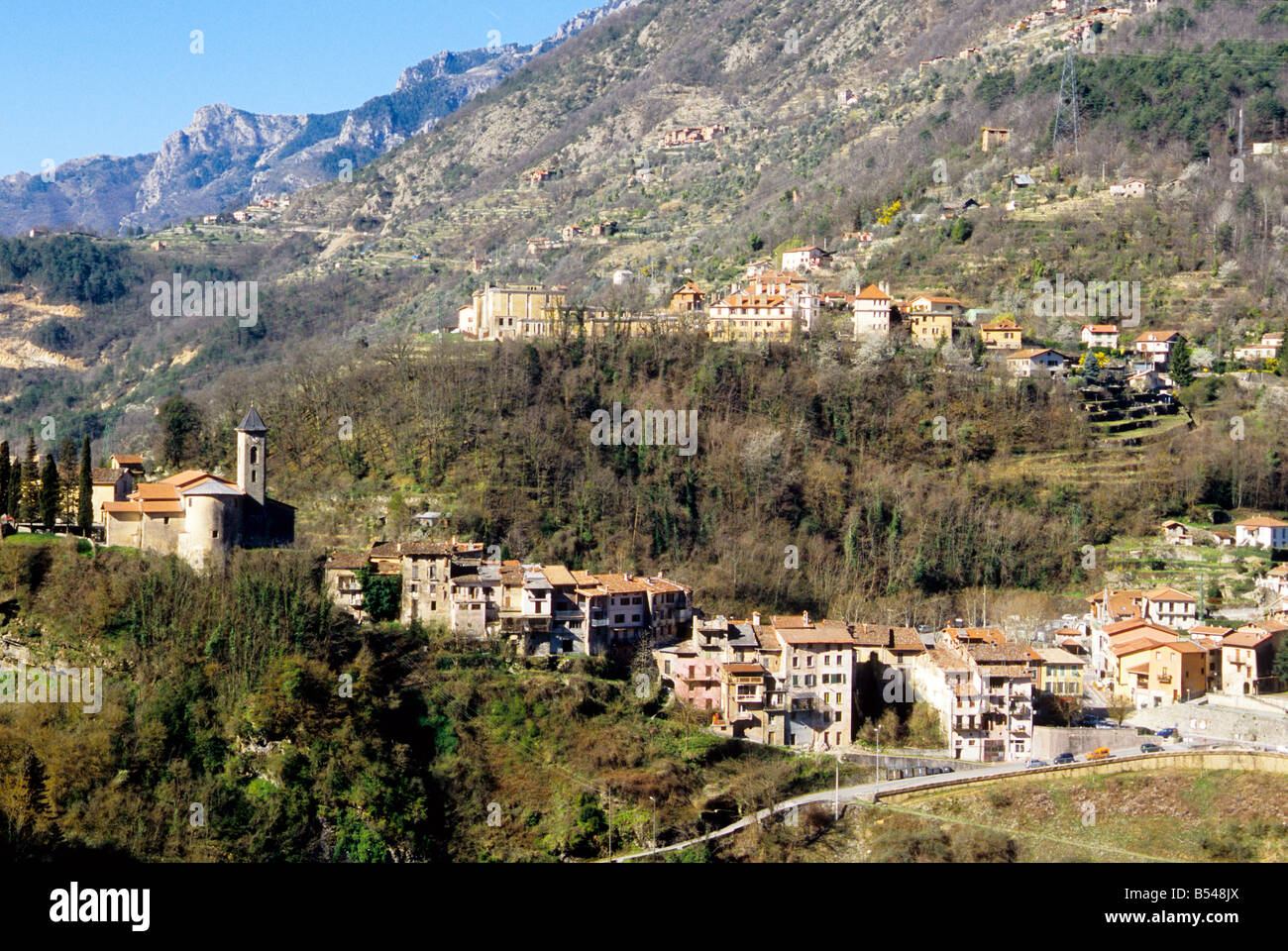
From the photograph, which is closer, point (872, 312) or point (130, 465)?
point (130, 465)

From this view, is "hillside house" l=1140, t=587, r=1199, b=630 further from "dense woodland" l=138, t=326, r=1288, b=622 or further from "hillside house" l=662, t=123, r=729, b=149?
"hillside house" l=662, t=123, r=729, b=149

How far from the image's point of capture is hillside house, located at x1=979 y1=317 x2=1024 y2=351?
205 feet

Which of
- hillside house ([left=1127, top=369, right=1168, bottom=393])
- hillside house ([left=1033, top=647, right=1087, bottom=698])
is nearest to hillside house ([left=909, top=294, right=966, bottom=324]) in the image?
hillside house ([left=1127, top=369, right=1168, bottom=393])

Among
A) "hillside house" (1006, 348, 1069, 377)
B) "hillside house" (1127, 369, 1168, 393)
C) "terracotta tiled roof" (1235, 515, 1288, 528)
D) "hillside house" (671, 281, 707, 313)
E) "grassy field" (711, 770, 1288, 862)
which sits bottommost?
"grassy field" (711, 770, 1288, 862)

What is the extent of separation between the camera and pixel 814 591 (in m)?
48.6

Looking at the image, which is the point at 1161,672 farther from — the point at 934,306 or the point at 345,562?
the point at 934,306

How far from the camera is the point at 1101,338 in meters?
65.6

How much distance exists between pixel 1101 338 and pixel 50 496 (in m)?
44.2

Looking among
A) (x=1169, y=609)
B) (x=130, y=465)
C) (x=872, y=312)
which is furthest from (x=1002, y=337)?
(x=130, y=465)

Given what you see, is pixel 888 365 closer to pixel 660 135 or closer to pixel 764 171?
pixel 764 171

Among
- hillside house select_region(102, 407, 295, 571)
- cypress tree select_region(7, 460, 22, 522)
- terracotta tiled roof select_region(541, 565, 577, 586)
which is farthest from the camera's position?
terracotta tiled roof select_region(541, 565, 577, 586)

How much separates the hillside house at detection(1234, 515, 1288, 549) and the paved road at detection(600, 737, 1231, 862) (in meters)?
14.8

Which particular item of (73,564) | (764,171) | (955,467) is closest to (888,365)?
(955,467)
